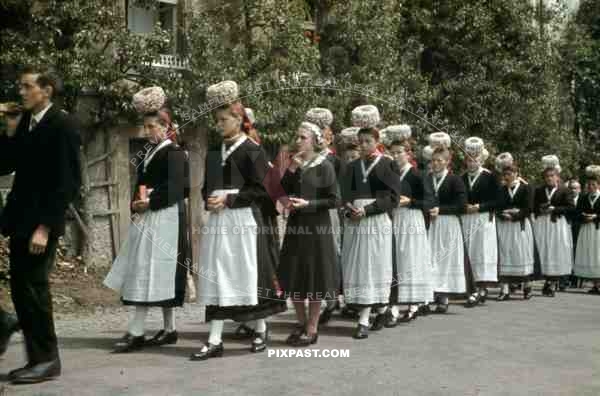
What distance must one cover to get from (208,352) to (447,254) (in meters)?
5.11

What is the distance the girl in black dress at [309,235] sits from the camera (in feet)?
28.2

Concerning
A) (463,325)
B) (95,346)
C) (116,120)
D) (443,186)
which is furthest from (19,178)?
(116,120)

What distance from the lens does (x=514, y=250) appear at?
14.4 m

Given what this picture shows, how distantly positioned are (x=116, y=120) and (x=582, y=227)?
27.5 ft

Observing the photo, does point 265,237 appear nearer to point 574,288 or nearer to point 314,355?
point 314,355

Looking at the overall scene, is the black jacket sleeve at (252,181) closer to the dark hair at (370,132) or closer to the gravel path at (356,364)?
the gravel path at (356,364)

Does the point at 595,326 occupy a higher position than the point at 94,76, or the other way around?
the point at 94,76

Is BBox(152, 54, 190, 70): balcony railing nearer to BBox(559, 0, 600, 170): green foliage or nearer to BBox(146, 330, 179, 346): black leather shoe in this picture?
BBox(146, 330, 179, 346): black leather shoe

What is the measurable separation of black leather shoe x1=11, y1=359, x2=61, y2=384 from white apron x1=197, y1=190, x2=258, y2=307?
5.23 ft

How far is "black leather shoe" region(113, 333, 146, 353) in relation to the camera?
809 cm

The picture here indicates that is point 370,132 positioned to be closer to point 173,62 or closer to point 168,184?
point 168,184

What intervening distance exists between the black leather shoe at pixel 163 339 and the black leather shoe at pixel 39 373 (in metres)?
1.74

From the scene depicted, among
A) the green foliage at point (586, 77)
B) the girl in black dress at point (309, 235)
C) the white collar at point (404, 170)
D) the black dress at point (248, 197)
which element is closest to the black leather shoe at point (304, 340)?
the girl in black dress at point (309, 235)

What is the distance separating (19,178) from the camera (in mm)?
Answer: 6840
